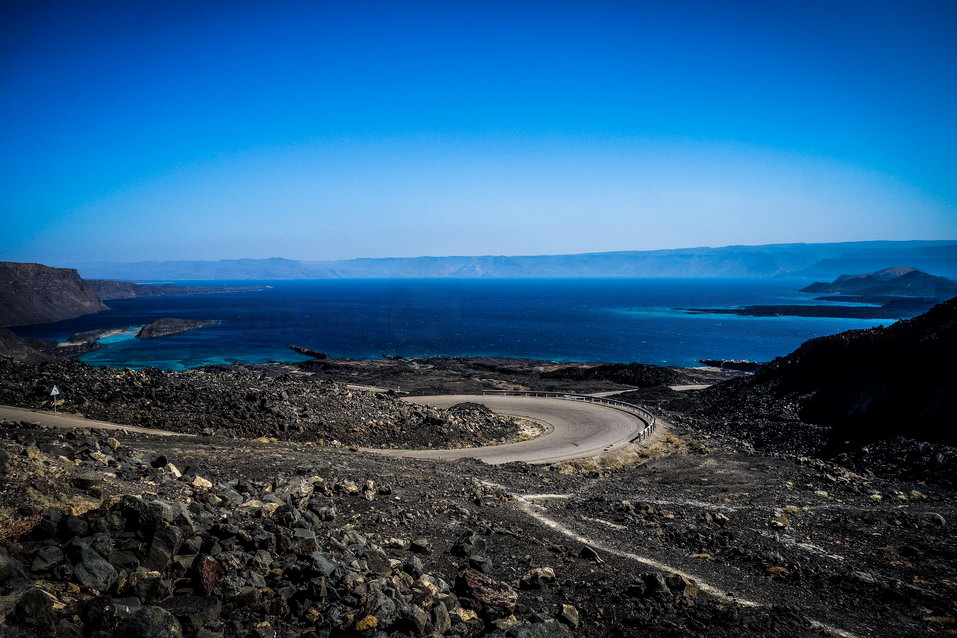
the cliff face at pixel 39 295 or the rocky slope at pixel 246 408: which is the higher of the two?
the cliff face at pixel 39 295

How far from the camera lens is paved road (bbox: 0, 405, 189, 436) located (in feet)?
67.3

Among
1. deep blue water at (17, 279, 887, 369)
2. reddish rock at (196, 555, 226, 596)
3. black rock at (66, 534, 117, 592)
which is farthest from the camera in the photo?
deep blue water at (17, 279, 887, 369)

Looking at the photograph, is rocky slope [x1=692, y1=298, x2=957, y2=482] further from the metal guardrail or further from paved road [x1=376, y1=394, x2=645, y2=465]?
paved road [x1=376, y1=394, x2=645, y2=465]

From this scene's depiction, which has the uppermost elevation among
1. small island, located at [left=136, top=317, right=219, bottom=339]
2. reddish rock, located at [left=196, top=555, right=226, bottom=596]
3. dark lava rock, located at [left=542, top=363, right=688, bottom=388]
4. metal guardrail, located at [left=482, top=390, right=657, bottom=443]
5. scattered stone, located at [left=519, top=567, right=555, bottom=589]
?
reddish rock, located at [left=196, top=555, right=226, bottom=596]

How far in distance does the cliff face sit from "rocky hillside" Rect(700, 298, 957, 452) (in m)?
142

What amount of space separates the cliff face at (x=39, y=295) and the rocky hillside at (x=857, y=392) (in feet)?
466

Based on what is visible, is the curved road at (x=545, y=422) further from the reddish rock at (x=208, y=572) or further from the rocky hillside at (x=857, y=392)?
the reddish rock at (x=208, y=572)

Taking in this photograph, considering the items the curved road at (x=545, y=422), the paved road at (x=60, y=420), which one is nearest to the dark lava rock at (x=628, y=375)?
the curved road at (x=545, y=422)

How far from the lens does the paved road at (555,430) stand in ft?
83.5

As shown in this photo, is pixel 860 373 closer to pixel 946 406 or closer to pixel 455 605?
pixel 946 406

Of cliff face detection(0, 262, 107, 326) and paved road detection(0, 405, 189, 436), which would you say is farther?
cliff face detection(0, 262, 107, 326)

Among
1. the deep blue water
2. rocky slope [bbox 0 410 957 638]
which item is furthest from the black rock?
the deep blue water

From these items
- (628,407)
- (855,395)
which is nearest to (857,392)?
(855,395)

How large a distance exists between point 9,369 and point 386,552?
2776 cm
